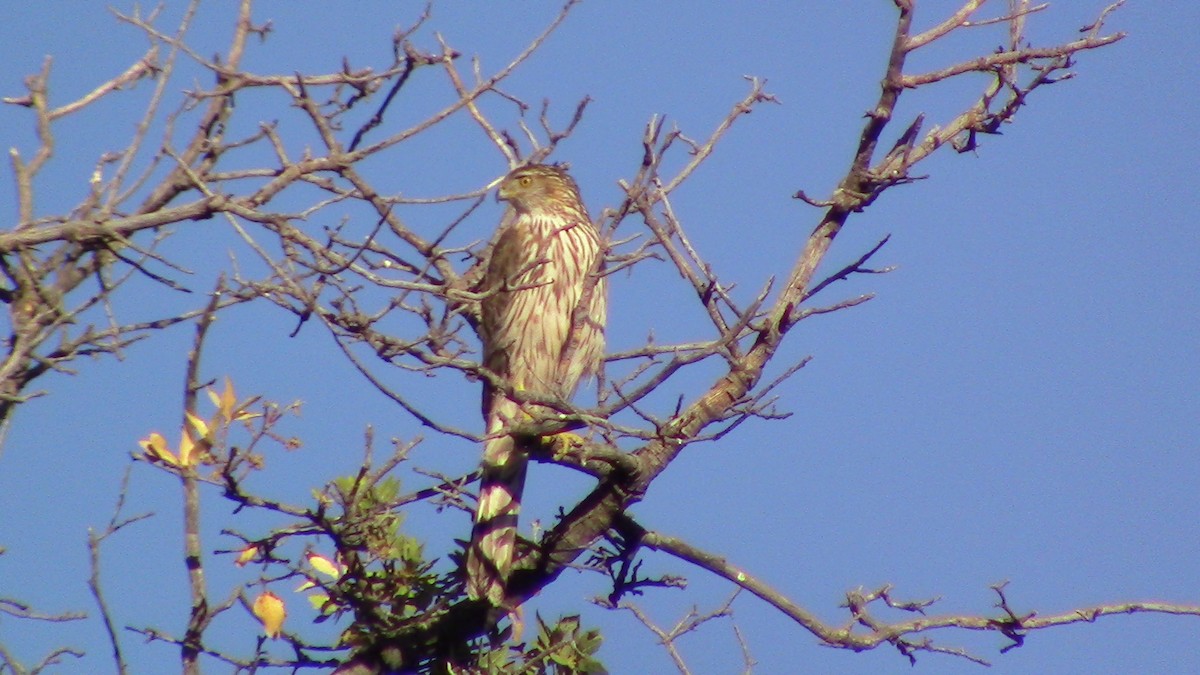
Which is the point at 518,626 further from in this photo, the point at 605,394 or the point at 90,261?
the point at 90,261

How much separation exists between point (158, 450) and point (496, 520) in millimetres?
1237

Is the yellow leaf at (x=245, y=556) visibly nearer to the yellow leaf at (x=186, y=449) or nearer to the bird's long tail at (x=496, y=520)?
the yellow leaf at (x=186, y=449)

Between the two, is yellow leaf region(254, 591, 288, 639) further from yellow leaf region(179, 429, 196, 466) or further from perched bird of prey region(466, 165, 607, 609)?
perched bird of prey region(466, 165, 607, 609)

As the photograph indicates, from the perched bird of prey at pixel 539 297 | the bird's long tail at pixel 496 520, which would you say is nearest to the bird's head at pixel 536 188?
the perched bird of prey at pixel 539 297

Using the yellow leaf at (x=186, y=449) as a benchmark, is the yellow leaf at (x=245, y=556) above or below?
below

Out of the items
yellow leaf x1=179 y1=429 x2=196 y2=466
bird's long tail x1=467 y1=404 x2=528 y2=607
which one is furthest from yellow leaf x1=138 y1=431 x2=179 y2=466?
bird's long tail x1=467 y1=404 x2=528 y2=607

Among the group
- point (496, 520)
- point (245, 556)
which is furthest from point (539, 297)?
point (245, 556)

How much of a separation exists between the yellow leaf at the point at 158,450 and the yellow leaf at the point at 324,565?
1.62 feet

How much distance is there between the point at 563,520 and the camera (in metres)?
4.04

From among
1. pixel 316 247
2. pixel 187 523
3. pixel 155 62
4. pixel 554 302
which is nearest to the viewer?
pixel 316 247

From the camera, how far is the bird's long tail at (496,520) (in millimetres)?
4066

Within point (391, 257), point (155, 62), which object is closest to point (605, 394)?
point (391, 257)

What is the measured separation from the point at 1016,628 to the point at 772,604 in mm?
697

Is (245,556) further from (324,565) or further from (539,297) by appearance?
(539,297)
